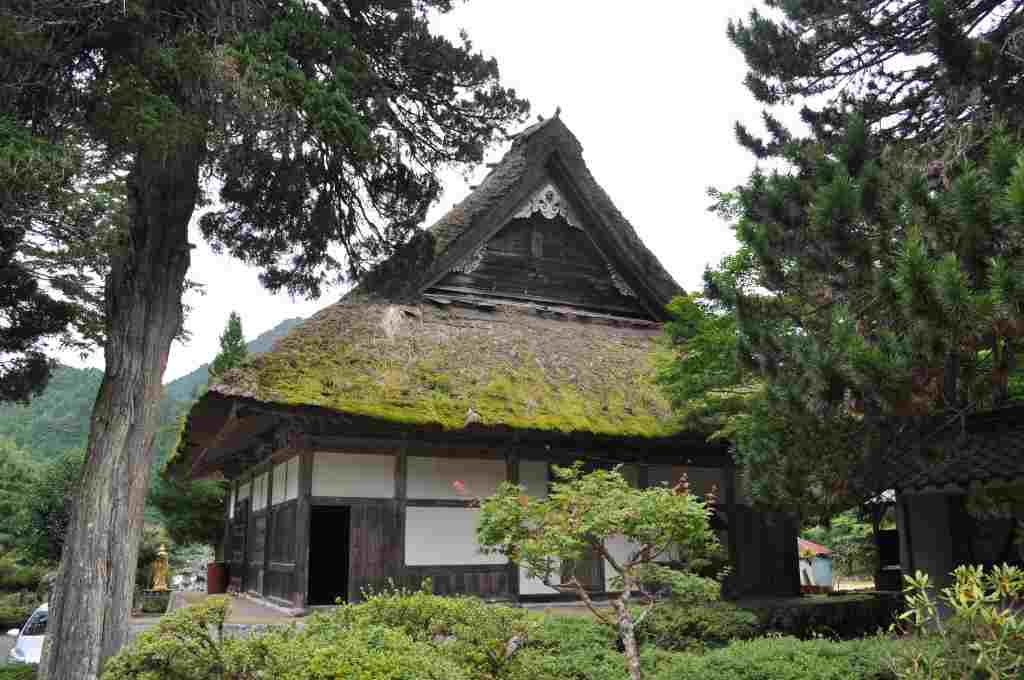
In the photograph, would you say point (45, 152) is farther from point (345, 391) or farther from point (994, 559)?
point (994, 559)

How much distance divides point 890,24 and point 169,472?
15.6m

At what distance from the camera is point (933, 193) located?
221 inches

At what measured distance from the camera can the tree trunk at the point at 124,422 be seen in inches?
303

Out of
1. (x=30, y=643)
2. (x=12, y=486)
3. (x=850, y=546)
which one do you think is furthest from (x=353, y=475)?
(x=12, y=486)

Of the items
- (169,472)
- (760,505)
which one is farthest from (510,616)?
(169,472)

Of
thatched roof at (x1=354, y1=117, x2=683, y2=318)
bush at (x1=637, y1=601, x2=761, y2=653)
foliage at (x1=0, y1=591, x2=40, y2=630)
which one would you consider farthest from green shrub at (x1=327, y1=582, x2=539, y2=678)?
foliage at (x1=0, y1=591, x2=40, y2=630)

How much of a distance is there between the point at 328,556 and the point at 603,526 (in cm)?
1064

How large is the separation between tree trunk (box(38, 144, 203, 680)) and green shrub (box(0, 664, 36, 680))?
6.87 feet

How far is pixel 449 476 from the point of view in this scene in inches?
441

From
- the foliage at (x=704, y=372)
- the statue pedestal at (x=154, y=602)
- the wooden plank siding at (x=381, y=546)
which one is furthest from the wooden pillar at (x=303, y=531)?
the statue pedestal at (x=154, y=602)

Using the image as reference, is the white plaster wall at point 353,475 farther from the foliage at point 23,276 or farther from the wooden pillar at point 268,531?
the foliage at point 23,276

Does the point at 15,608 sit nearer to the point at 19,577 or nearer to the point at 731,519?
the point at 19,577

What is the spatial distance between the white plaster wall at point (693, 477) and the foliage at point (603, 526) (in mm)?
5466

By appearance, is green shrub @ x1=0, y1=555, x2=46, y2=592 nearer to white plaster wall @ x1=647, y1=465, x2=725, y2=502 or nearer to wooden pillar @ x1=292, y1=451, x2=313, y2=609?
wooden pillar @ x1=292, y1=451, x2=313, y2=609
